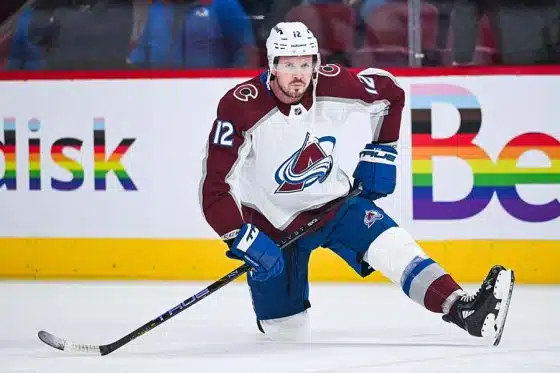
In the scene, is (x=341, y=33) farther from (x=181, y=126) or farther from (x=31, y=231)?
(x=31, y=231)

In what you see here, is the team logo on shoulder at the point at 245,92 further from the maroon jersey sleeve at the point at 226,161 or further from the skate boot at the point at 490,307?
the skate boot at the point at 490,307

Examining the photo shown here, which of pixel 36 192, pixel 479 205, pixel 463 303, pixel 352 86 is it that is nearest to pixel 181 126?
pixel 36 192

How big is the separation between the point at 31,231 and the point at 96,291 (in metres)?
Answer: 0.61

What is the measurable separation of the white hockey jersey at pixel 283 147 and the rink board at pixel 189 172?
1405mm

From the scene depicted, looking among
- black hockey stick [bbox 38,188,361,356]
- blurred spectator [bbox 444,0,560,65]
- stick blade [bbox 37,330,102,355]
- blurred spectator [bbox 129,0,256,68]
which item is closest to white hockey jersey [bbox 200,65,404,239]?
black hockey stick [bbox 38,188,361,356]

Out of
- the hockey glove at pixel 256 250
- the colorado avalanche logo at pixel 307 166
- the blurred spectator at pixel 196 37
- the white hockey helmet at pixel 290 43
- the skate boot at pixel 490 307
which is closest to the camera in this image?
the skate boot at pixel 490 307

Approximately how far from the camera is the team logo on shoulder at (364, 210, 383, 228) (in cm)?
390

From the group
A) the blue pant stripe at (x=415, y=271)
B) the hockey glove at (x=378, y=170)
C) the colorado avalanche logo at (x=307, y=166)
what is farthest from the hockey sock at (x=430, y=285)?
the colorado avalanche logo at (x=307, y=166)

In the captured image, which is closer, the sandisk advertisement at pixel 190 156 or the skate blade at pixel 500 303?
the skate blade at pixel 500 303

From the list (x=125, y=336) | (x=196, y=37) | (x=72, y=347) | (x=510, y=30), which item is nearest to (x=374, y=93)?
(x=125, y=336)

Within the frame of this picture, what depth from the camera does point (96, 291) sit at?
532 cm

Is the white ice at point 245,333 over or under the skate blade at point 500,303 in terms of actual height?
under

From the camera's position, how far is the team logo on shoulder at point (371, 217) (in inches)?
153

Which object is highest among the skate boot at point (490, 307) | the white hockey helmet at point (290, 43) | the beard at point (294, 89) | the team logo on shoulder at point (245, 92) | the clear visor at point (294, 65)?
the white hockey helmet at point (290, 43)
